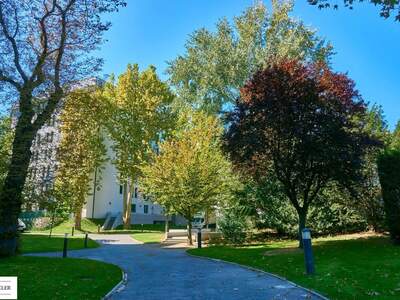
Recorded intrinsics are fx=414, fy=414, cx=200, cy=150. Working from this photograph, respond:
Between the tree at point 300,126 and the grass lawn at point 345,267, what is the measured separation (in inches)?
112

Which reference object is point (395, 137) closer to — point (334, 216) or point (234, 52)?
point (334, 216)

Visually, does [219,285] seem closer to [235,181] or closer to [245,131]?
[245,131]

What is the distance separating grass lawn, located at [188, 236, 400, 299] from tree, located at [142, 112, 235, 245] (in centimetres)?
615

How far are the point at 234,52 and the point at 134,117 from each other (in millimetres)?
14782

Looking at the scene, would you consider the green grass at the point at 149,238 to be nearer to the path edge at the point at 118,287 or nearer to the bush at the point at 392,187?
the bush at the point at 392,187

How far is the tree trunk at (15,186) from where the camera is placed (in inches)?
611

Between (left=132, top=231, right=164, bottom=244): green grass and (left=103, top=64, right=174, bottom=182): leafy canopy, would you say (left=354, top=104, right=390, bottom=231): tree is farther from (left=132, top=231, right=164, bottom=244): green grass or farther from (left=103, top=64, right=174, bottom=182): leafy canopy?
(left=103, top=64, right=174, bottom=182): leafy canopy

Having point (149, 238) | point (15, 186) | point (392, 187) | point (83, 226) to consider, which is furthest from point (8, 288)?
point (83, 226)

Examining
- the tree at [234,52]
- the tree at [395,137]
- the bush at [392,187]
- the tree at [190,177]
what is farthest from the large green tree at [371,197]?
the tree at [234,52]

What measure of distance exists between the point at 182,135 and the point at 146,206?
31354mm

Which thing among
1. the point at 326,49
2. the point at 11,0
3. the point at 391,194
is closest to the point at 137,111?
the point at 326,49

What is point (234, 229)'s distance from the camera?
2327 centimetres

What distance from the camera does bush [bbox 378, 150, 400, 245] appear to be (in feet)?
52.5

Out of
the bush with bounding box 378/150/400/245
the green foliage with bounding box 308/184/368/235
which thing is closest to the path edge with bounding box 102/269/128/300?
the bush with bounding box 378/150/400/245
